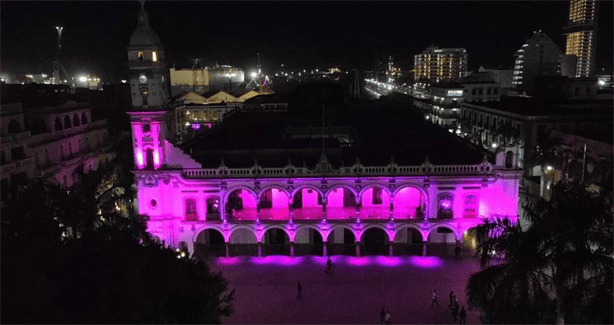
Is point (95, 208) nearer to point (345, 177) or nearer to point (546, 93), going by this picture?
point (345, 177)

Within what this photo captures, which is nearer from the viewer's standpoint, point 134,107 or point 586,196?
point 586,196

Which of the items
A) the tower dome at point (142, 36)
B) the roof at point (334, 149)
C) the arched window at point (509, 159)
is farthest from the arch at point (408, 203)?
the tower dome at point (142, 36)

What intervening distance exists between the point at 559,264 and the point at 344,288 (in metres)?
20.7

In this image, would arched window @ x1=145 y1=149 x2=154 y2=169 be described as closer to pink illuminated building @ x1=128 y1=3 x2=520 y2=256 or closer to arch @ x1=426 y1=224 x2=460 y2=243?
pink illuminated building @ x1=128 y1=3 x2=520 y2=256

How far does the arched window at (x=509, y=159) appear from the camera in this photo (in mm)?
43903

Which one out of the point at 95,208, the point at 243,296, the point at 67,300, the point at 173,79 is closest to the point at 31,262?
the point at 67,300

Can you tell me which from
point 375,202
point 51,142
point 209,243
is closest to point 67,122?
point 51,142

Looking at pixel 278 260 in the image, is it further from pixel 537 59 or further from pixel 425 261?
pixel 537 59

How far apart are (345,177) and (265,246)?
34.1 ft

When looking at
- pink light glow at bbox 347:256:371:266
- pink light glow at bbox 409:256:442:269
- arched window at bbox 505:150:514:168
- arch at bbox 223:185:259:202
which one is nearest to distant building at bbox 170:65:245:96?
arch at bbox 223:185:259:202

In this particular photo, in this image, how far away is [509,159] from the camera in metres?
44.2

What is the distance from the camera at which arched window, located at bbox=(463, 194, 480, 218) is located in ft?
147

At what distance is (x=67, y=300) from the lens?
64.5 ft

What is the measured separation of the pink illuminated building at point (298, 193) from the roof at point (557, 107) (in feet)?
83.0
